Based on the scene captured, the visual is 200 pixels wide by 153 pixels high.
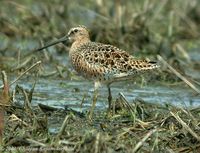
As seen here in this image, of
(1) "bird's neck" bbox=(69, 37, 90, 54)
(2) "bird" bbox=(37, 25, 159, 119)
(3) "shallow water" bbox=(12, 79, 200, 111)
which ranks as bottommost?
(3) "shallow water" bbox=(12, 79, 200, 111)

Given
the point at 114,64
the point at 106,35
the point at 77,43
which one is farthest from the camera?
the point at 106,35

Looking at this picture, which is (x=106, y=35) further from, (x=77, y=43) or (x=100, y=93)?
(x=77, y=43)

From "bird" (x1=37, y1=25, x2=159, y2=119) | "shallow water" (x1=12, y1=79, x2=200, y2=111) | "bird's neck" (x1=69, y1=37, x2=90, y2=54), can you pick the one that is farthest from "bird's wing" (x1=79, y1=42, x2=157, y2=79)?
"shallow water" (x1=12, y1=79, x2=200, y2=111)

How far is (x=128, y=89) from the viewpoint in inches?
409

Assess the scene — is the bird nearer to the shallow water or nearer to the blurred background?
the shallow water

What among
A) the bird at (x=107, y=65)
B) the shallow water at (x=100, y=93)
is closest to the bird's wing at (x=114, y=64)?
the bird at (x=107, y=65)

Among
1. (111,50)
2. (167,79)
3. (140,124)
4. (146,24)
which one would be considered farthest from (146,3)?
(140,124)

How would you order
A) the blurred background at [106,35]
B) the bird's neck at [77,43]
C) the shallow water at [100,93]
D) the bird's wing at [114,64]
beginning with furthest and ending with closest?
the blurred background at [106,35] → the shallow water at [100,93] → the bird's neck at [77,43] → the bird's wing at [114,64]

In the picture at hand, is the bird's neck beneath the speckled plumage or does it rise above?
above

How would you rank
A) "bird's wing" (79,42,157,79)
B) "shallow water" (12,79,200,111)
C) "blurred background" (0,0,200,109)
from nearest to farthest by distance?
"bird's wing" (79,42,157,79) → "shallow water" (12,79,200,111) → "blurred background" (0,0,200,109)

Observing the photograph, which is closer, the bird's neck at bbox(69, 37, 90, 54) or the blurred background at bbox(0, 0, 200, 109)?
the bird's neck at bbox(69, 37, 90, 54)

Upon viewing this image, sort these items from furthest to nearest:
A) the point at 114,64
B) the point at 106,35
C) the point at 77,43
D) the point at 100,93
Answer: the point at 106,35 → the point at 100,93 → the point at 77,43 → the point at 114,64

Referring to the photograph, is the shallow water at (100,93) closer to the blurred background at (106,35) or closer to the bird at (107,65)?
the blurred background at (106,35)

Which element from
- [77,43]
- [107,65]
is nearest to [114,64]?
[107,65]
